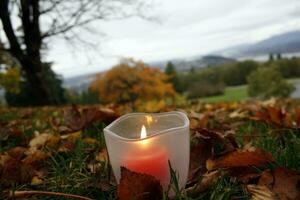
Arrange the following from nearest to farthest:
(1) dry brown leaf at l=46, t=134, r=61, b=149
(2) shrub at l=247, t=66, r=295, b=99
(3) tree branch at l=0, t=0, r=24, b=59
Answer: (1) dry brown leaf at l=46, t=134, r=61, b=149 → (3) tree branch at l=0, t=0, r=24, b=59 → (2) shrub at l=247, t=66, r=295, b=99

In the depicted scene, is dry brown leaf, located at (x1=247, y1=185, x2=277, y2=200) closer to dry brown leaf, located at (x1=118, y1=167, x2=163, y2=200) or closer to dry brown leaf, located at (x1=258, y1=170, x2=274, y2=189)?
dry brown leaf, located at (x1=258, y1=170, x2=274, y2=189)

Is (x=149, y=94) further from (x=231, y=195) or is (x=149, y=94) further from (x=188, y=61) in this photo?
(x=188, y=61)

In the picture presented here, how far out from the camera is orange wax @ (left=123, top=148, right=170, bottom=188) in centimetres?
75

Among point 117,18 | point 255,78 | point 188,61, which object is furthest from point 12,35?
point 188,61

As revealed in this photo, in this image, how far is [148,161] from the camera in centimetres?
75

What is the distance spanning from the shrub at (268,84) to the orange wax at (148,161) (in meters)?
52.7

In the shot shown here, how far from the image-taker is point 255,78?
55094 mm

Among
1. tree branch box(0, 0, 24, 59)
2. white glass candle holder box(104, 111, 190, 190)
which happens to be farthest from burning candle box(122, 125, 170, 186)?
tree branch box(0, 0, 24, 59)

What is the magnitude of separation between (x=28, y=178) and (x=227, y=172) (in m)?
0.52

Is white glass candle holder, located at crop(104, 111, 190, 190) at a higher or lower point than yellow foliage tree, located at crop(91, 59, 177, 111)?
higher

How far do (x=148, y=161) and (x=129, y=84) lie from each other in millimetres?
38034

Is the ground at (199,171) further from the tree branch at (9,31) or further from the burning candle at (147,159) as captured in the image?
the tree branch at (9,31)

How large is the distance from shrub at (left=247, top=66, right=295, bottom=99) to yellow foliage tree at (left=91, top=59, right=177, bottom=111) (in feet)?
64.4

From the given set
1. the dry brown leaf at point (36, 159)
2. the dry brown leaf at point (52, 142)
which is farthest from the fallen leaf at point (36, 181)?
the dry brown leaf at point (52, 142)
